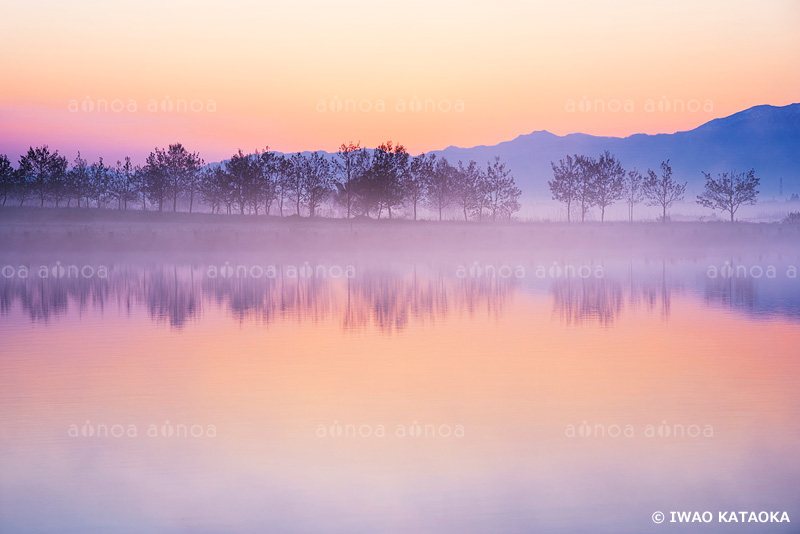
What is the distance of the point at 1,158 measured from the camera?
119688mm

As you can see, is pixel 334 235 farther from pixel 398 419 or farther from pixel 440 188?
pixel 398 419

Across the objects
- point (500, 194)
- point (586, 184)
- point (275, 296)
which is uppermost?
point (586, 184)

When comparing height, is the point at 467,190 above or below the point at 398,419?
above

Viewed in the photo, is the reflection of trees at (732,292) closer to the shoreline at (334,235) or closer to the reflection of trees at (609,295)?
the reflection of trees at (609,295)

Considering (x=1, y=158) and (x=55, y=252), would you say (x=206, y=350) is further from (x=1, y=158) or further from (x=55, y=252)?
(x=1, y=158)

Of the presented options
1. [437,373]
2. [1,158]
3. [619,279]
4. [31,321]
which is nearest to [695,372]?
[437,373]

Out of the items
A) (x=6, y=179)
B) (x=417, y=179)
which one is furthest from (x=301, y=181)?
(x=6, y=179)

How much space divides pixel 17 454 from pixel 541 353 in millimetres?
11670

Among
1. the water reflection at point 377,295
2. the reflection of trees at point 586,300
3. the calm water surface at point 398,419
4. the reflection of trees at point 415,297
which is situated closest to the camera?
the calm water surface at point 398,419

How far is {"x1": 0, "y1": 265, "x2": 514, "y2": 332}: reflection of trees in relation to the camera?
1120 inches

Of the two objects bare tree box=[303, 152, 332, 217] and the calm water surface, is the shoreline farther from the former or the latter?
the calm water surface

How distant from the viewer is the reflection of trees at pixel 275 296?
93.3 ft

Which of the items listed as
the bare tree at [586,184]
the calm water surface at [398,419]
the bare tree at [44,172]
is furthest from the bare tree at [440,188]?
the calm water surface at [398,419]

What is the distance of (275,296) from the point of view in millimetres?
34500
